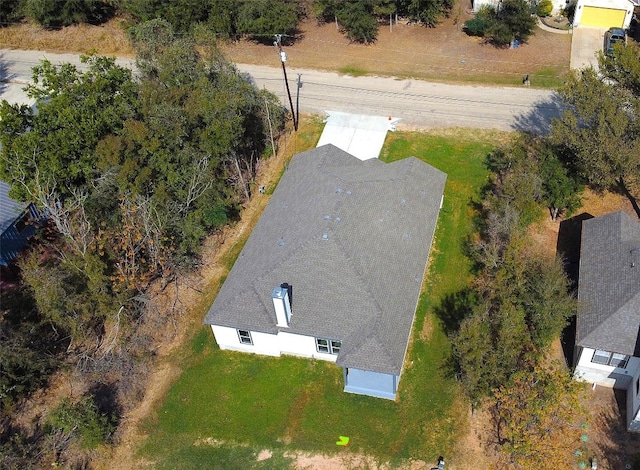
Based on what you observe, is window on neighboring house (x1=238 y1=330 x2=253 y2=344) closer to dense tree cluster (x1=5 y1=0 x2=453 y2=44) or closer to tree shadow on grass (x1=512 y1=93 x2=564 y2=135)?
tree shadow on grass (x1=512 y1=93 x2=564 y2=135)

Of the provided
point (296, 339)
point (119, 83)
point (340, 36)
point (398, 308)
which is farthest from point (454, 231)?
point (340, 36)

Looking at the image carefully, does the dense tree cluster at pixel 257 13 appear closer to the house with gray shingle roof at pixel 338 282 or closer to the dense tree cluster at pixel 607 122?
the dense tree cluster at pixel 607 122

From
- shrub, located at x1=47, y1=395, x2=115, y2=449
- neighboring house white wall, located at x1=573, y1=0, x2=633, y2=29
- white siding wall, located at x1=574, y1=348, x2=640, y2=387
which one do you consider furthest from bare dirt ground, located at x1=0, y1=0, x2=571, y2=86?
shrub, located at x1=47, y1=395, x2=115, y2=449

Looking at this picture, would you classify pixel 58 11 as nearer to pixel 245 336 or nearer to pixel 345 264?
pixel 245 336

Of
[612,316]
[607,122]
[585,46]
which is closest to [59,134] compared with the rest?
[612,316]

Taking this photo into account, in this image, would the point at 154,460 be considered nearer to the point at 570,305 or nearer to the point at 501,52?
the point at 570,305

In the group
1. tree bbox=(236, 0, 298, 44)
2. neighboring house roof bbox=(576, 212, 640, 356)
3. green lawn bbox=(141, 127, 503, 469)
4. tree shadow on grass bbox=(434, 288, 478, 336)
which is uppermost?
tree bbox=(236, 0, 298, 44)
